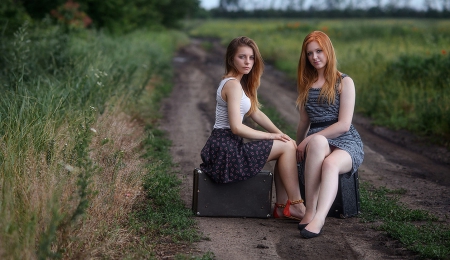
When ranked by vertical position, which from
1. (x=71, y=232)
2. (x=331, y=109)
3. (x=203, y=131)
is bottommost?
(x=203, y=131)

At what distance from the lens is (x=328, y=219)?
5422mm

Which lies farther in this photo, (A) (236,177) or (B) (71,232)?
(A) (236,177)

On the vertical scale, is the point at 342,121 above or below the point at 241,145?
above

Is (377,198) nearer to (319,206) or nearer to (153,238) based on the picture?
(319,206)

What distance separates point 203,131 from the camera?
977 centimetres

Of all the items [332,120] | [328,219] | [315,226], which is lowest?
[328,219]

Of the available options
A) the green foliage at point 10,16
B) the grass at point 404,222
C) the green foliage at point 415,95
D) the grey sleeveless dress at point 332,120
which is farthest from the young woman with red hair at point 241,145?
the green foliage at point 10,16

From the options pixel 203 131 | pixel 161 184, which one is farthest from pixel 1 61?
pixel 161 184

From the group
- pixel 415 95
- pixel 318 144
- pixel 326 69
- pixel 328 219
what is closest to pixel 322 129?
pixel 318 144

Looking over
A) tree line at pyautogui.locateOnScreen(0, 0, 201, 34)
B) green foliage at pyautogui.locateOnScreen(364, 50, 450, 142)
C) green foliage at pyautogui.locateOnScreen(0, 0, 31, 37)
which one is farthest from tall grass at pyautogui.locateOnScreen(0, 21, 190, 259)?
green foliage at pyautogui.locateOnScreen(364, 50, 450, 142)

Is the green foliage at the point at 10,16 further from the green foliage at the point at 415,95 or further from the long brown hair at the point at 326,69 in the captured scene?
the long brown hair at the point at 326,69

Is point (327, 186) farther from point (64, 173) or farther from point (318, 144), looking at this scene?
point (64, 173)

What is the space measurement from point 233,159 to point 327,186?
2.58 ft

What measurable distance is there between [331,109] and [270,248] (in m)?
1.46
